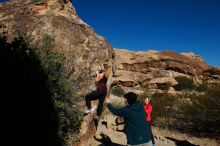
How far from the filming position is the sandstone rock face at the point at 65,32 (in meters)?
7.71

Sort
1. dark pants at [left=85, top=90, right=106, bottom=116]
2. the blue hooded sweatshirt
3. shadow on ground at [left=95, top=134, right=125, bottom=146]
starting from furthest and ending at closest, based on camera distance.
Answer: shadow on ground at [left=95, top=134, right=125, bottom=146] < dark pants at [left=85, top=90, right=106, bottom=116] < the blue hooded sweatshirt

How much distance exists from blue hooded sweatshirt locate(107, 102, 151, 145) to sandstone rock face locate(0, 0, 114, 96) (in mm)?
2852

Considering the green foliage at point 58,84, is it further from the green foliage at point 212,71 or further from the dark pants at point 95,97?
the green foliage at point 212,71

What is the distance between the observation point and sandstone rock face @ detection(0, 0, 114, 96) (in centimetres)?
771

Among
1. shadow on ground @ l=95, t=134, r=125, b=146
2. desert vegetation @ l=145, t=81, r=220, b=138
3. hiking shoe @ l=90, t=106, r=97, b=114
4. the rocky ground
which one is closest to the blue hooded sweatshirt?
hiking shoe @ l=90, t=106, r=97, b=114

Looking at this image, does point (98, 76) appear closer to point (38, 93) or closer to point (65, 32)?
point (65, 32)

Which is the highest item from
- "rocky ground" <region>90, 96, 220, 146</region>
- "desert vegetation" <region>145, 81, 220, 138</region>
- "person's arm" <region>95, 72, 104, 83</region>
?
"person's arm" <region>95, 72, 104, 83</region>

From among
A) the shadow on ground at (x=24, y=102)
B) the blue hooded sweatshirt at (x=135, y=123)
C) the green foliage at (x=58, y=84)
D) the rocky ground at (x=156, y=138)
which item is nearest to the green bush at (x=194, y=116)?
the rocky ground at (x=156, y=138)

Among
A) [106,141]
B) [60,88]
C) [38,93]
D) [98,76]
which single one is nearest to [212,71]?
[106,141]

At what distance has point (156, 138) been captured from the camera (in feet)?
38.3

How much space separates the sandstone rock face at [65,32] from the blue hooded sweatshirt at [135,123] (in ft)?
9.36

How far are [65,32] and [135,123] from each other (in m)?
4.50

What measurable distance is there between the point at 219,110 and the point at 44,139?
34.9 feet

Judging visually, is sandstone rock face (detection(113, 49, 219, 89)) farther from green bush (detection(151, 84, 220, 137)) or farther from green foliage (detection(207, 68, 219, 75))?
green bush (detection(151, 84, 220, 137))
